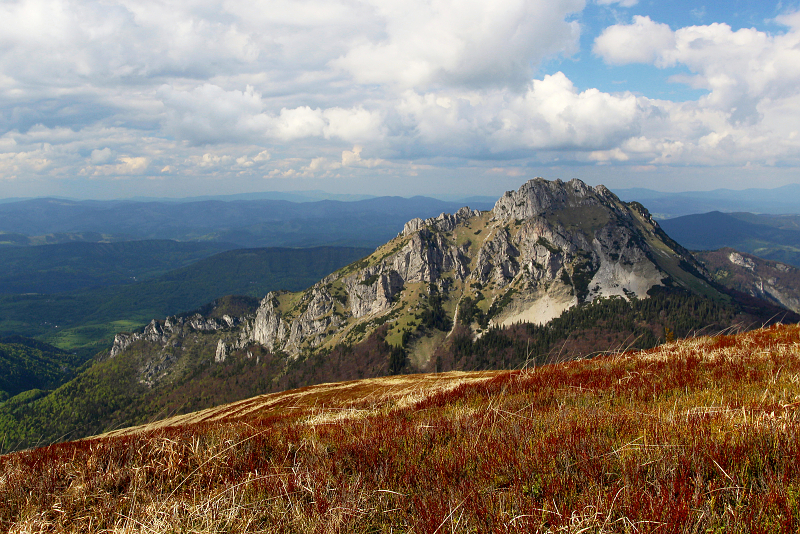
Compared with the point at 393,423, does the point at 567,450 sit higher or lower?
higher

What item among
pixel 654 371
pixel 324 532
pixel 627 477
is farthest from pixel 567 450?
pixel 654 371

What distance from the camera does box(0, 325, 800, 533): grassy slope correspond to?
12.7ft

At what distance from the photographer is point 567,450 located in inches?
209

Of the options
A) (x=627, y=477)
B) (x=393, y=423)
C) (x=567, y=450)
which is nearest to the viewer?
(x=627, y=477)

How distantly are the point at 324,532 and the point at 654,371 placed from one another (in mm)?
12458

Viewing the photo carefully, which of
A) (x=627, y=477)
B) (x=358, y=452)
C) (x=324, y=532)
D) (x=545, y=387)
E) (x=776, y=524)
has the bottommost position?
(x=545, y=387)

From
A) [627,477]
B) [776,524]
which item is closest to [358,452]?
[627,477]

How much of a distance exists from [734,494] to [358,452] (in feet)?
Answer: 16.8

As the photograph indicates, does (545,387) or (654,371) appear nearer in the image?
(545,387)

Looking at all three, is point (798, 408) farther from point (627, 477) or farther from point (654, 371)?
point (654, 371)

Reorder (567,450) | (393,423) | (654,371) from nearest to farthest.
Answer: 1. (567,450)
2. (393,423)
3. (654,371)

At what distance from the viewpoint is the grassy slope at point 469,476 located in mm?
3871

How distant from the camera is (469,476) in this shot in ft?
17.1

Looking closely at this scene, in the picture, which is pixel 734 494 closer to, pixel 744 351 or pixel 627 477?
pixel 627 477
